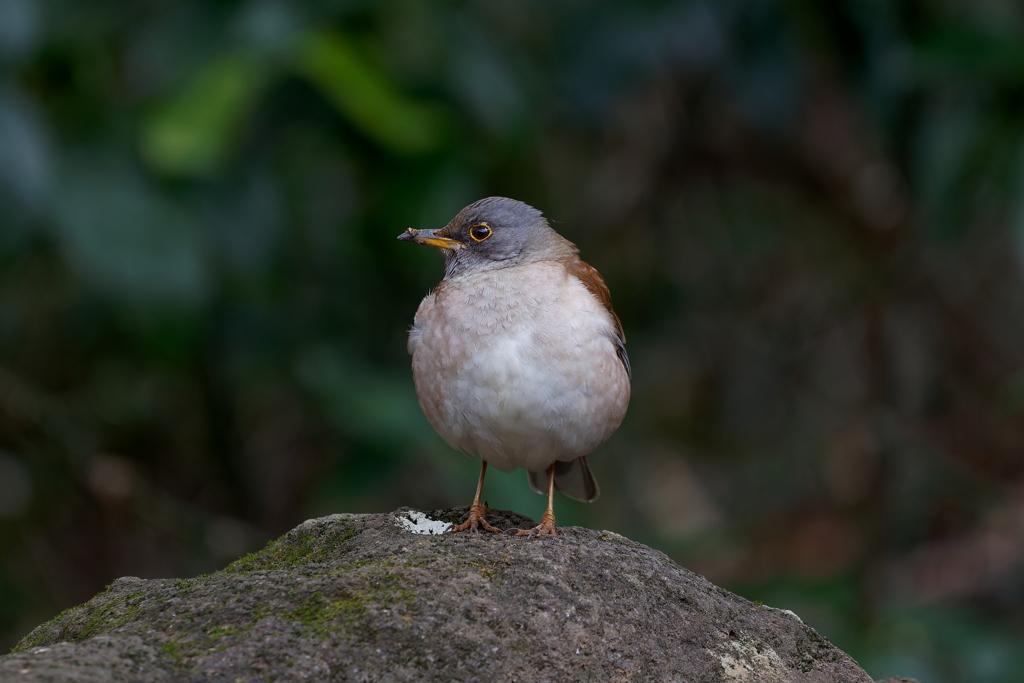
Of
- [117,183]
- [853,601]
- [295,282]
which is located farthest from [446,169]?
[853,601]

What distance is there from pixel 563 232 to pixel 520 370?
403 cm

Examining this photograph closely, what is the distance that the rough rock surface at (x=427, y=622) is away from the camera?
282 centimetres

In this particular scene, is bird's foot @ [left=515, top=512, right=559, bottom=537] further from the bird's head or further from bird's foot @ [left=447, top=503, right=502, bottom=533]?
the bird's head

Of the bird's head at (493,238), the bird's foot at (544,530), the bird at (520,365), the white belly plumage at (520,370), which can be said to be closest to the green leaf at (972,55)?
the bird's head at (493,238)

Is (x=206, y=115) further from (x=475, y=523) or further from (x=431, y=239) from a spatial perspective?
(x=475, y=523)

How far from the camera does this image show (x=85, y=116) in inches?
246

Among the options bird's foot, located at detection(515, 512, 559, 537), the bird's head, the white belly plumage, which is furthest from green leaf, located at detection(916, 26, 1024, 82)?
bird's foot, located at detection(515, 512, 559, 537)

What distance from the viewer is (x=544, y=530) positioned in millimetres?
4250

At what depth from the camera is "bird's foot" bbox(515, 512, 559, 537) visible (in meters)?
4.17

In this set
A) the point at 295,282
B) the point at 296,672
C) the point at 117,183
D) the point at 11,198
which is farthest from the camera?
the point at 295,282

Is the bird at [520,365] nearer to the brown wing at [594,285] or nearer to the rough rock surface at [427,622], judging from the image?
the brown wing at [594,285]

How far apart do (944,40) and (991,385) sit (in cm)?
380

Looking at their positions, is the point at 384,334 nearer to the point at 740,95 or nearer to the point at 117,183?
the point at 117,183

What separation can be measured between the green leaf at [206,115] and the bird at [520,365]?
68.4 inches
